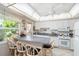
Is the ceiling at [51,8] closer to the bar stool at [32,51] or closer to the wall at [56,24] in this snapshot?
the wall at [56,24]

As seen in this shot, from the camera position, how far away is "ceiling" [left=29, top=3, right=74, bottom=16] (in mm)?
1938

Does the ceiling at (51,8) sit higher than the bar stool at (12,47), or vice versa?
the ceiling at (51,8)

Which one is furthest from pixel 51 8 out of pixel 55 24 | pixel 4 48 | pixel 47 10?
pixel 4 48

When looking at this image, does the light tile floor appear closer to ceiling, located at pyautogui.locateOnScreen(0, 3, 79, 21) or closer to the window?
ceiling, located at pyautogui.locateOnScreen(0, 3, 79, 21)

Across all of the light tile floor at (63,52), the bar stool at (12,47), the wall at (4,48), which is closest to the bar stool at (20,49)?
the bar stool at (12,47)

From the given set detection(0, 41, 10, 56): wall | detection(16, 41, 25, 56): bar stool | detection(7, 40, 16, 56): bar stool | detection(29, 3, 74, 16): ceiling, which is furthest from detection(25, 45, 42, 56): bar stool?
detection(29, 3, 74, 16): ceiling

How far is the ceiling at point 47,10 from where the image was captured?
1.93m

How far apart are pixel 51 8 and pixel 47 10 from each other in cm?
7

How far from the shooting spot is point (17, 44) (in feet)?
6.51

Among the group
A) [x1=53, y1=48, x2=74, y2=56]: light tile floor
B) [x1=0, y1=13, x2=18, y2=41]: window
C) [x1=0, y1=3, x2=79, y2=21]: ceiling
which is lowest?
[x1=53, y1=48, x2=74, y2=56]: light tile floor

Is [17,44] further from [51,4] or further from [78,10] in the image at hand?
[78,10]

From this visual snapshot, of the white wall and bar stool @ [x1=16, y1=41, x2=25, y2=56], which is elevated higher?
the white wall

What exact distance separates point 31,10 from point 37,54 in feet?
2.44

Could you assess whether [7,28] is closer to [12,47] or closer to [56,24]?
[12,47]
